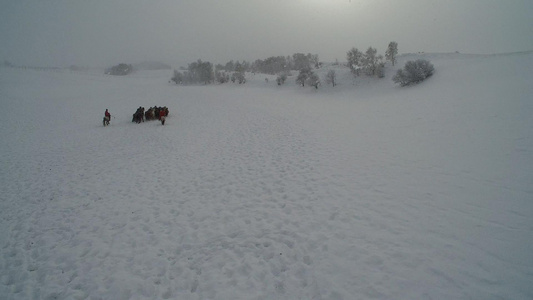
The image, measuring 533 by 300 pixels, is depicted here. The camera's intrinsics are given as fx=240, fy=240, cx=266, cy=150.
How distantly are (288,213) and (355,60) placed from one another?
5067 centimetres

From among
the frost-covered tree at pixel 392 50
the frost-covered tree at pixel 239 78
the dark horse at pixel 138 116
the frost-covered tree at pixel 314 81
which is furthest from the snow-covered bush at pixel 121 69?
the frost-covered tree at pixel 392 50

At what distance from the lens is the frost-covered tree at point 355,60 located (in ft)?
157

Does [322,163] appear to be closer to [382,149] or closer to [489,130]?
[382,149]

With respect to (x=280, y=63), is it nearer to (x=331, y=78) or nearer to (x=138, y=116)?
(x=331, y=78)

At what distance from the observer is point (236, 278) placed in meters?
5.01

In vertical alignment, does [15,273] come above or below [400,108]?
below

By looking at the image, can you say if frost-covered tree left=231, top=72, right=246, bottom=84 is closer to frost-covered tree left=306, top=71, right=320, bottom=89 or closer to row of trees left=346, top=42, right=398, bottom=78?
frost-covered tree left=306, top=71, right=320, bottom=89

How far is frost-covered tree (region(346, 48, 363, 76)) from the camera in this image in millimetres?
47719

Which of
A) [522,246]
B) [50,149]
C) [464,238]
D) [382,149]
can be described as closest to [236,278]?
[464,238]

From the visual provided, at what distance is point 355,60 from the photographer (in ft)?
164

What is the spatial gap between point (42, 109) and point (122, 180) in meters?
30.5

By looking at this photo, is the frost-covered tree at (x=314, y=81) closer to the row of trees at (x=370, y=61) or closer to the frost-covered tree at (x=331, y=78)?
the frost-covered tree at (x=331, y=78)

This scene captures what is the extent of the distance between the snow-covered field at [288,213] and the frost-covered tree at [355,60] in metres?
33.2

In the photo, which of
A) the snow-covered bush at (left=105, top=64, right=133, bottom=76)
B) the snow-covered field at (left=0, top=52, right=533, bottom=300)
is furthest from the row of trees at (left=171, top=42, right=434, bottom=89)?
the snow-covered bush at (left=105, top=64, right=133, bottom=76)
